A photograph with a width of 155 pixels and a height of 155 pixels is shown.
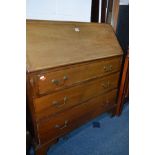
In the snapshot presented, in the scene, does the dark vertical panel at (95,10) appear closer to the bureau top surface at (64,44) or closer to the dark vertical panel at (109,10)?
the dark vertical panel at (109,10)

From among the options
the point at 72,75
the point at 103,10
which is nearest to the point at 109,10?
the point at 103,10

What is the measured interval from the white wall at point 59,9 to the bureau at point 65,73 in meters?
0.39

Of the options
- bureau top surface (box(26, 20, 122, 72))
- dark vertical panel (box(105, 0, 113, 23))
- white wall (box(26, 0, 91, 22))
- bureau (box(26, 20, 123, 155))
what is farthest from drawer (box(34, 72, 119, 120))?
white wall (box(26, 0, 91, 22))

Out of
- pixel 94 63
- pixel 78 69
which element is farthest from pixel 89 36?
pixel 78 69

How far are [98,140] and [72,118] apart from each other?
447mm

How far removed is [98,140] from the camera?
5.71 feet

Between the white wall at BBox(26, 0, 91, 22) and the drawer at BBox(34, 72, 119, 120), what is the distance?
87 centimetres

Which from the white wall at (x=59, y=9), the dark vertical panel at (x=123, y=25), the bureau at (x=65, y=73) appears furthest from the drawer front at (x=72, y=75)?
the white wall at (x=59, y=9)

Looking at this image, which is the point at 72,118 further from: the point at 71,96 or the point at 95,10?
the point at 95,10

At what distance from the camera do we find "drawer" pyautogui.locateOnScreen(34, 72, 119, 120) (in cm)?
124

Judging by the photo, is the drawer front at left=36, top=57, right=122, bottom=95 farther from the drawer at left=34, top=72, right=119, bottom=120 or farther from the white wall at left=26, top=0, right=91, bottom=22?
the white wall at left=26, top=0, right=91, bottom=22

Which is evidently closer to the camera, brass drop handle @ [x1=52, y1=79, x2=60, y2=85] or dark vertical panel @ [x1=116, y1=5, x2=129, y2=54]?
brass drop handle @ [x1=52, y1=79, x2=60, y2=85]

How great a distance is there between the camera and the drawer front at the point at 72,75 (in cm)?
116
